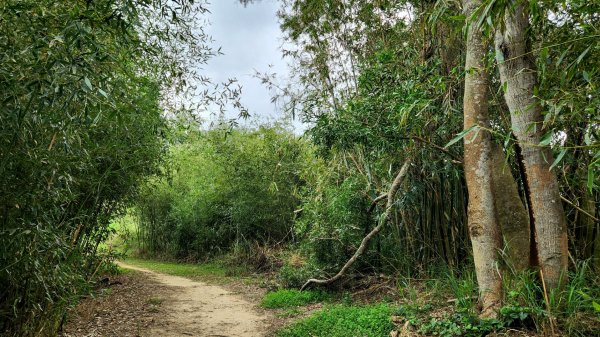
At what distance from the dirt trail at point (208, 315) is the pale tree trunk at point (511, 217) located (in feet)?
9.26

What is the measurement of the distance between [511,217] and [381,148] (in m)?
1.42

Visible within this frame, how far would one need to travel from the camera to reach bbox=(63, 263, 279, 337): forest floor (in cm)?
445

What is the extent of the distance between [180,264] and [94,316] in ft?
24.1

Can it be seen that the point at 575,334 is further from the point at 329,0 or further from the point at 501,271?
the point at 329,0

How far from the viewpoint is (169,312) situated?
543cm

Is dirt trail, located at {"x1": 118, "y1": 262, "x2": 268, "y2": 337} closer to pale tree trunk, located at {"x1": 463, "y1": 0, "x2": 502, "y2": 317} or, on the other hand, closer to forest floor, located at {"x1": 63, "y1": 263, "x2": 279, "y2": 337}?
forest floor, located at {"x1": 63, "y1": 263, "x2": 279, "y2": 337}

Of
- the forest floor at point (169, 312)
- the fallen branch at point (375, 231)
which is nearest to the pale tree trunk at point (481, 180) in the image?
the fallen branch at point (375, 231)

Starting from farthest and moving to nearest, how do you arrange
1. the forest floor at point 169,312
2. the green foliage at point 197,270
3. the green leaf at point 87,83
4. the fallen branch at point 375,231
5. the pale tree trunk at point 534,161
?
the green foliage at point 197,270, the fallen branch at point 375,231, the forest floor at point 169,312, the pale tree trunk at point 534,161, the green leaf at point 87,83

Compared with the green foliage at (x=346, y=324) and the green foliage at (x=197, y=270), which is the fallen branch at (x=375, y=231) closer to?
the green foliage at (x=346, y=324)

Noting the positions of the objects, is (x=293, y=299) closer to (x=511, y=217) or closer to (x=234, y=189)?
(x=511, y=217)

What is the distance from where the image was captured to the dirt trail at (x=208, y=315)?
15.0 feet

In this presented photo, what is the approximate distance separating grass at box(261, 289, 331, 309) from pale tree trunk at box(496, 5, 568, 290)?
142 inches

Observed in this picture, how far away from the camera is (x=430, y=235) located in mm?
4766

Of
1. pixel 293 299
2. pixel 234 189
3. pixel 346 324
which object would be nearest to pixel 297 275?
pixel 293 299
